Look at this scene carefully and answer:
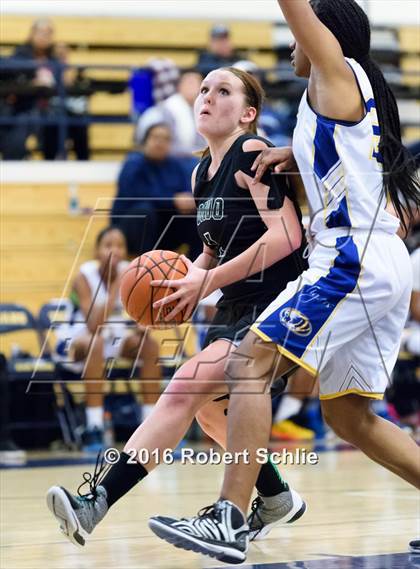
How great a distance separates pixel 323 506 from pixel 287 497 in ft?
3.28

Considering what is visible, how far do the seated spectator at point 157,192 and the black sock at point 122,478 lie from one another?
18.2 feet

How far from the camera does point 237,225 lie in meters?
4.04

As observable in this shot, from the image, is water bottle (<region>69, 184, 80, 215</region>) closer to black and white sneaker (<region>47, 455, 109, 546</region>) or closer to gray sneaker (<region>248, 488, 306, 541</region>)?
gray sneaker (<region>248, 488, 306, 541</region>)

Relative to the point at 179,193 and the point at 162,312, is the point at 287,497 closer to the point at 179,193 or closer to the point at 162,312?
the point at 162,312

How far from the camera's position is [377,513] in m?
4.98

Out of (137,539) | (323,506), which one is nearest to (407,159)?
(137,539)

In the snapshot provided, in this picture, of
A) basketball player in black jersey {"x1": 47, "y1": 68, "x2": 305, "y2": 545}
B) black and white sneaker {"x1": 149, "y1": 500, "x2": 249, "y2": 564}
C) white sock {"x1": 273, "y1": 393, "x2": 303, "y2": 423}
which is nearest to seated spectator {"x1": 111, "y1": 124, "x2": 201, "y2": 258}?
white sock {"x1": 273, "y1": 393, "x2": 303, "y2": 423}

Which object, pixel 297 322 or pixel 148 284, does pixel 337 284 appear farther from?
pixel 148 284

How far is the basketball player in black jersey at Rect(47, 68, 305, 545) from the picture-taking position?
12.3 ft

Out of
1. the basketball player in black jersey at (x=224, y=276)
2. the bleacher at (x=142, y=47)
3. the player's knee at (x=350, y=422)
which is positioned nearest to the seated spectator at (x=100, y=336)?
the bleacher at (x=142, y=47)

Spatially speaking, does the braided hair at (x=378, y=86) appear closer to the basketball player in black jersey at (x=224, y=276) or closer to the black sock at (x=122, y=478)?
the basketball player in black jersey at (x=224, y=276)

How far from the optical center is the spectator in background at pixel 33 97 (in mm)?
10609

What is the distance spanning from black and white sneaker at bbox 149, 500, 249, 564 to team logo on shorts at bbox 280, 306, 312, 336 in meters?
0.57

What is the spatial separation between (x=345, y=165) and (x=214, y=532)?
121 centimetres
